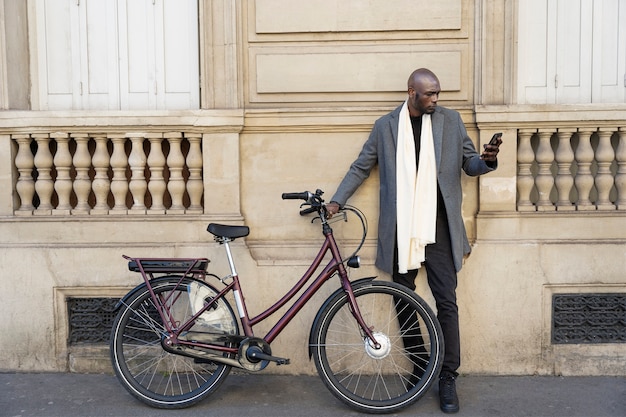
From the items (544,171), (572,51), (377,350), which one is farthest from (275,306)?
(572,51)

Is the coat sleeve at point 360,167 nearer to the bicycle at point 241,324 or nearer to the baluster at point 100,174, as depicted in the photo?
the bicycle at point 241,324

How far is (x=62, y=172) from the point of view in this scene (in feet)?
17.6

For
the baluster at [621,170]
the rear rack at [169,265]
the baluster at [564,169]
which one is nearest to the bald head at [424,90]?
the baluster at [564,169]

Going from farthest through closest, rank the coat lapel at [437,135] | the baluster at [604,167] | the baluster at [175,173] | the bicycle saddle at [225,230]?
the baluster at [175,173] → the baluster at [604,167] → the coat lapel at [437,135] → the bicycle saddle at [225,230]

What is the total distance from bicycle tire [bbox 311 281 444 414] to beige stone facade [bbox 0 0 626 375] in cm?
29

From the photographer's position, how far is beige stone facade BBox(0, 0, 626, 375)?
204 inches

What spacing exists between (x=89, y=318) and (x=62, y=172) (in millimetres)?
1164

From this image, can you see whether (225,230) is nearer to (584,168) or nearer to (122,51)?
(122,51)

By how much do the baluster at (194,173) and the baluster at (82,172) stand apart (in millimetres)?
800

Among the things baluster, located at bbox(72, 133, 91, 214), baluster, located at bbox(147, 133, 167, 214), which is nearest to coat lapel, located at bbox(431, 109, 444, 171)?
baluster, located at bbox(147, 133, 167, 214)

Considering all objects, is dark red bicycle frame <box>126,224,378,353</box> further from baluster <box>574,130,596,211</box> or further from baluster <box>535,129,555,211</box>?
baluster <box>574,130,596,211</box>

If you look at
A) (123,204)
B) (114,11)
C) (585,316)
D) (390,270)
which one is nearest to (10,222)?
(123,204)

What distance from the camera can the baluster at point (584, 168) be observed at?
5.17m

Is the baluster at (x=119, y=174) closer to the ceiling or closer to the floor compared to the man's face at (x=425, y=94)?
closer to the floor
